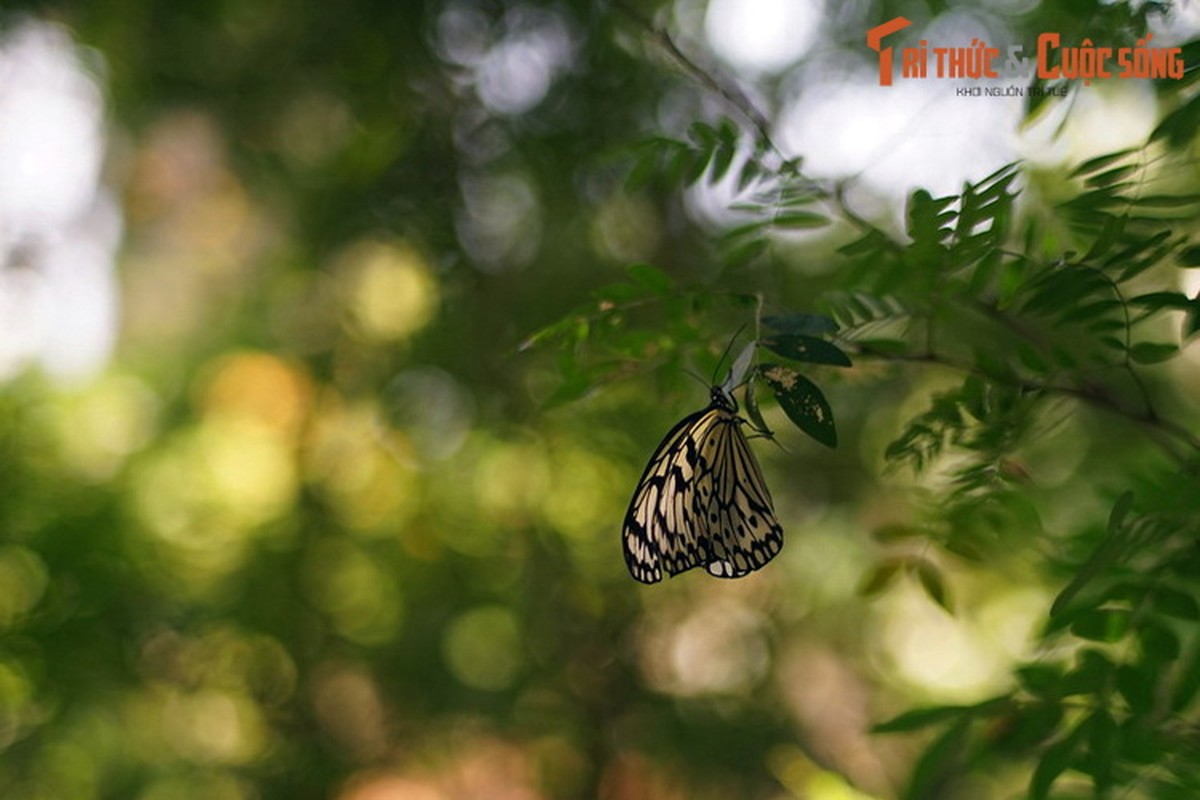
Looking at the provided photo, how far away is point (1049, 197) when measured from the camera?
138 centimetres

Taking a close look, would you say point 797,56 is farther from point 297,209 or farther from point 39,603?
point 39,603

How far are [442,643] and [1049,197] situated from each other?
3.84 feet

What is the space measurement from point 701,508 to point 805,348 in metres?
0.14

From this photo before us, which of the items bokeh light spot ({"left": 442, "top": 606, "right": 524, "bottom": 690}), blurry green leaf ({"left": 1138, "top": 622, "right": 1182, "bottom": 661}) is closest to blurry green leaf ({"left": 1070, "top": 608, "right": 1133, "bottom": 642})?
blurry green leaf ({"left": 1138, "top": 622, "right": 1182, "bottom": 661})

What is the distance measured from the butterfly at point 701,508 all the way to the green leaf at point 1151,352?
0.26 m

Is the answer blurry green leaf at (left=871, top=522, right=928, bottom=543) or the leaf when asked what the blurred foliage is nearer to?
blurry green leaf at (left=871, top=522, right=928, bottom=543)

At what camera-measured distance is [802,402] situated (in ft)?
1.53

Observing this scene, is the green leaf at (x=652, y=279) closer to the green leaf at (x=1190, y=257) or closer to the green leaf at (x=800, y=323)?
the green leaf at (x=800, y=323)

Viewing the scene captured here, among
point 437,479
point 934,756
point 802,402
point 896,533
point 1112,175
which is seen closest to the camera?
point 802,402

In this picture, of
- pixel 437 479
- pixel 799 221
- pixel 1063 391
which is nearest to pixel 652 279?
pixel 799 221

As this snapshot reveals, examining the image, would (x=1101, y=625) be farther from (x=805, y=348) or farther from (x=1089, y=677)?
(x=805, y=348)

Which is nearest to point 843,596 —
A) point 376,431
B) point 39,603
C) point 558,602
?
point 558,602

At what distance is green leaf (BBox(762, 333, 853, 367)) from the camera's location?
0.48 metres

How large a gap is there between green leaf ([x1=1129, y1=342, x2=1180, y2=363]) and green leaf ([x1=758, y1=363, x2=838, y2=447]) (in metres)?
0.28
